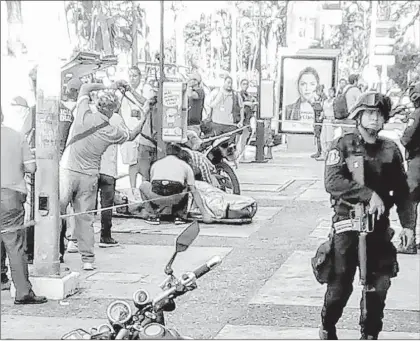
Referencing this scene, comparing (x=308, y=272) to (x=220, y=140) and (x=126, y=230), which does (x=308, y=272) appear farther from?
(x=220, y=140)

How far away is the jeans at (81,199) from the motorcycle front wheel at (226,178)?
15.1ft

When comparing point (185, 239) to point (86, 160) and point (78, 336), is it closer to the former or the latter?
point (78, 336)

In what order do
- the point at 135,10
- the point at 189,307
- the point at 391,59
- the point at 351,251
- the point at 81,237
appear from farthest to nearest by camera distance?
the point at 391,59 < the point at 81,237 < the point at 189,307 < the point at 135,10 < the point at 351,251

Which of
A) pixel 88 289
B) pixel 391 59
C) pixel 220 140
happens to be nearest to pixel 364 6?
pixel 220 140

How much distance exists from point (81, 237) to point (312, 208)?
5360 mm

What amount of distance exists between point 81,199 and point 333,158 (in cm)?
362

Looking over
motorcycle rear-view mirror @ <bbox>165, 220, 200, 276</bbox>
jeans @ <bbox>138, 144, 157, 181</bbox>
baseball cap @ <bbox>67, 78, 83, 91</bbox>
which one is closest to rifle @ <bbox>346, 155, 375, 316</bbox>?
motorcycle rear-view mirror @ <bbox>165, 220, 200, 276</bbox>

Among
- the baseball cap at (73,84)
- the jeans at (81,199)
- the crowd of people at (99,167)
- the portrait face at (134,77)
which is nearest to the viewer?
the crowd of people at (99,167)

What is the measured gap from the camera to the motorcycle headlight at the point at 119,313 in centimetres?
319

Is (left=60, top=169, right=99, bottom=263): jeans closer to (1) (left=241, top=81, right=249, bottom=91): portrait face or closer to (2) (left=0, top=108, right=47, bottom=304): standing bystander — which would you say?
(2) (left=0, top=108, right=47, bottom=304): standing bystander

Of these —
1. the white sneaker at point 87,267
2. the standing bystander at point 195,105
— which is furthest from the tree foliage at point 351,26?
the white sneaker at point 87,267

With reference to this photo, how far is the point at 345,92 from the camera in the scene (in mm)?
18062

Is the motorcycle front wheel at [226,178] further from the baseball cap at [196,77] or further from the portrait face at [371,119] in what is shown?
the portrait face at [371,119]

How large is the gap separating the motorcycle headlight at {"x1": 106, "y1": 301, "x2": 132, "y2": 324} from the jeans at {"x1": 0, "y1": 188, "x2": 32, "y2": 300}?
3.80 metres
